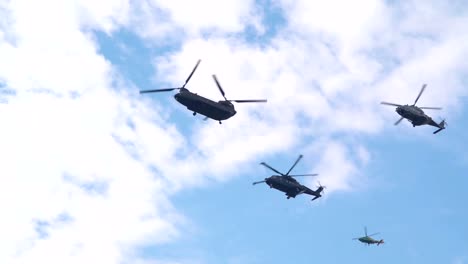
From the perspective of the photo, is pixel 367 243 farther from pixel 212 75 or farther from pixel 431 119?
pixel 212 75

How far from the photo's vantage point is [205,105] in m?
71.2

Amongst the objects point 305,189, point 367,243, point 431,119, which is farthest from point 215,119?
point 367,243

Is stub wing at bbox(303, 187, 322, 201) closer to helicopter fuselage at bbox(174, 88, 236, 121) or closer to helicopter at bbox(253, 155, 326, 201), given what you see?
helicopter at bbox(253, 155, 326, 201)

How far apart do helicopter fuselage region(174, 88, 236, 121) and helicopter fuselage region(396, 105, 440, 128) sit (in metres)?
26.8

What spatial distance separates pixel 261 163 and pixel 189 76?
2764 centimetres

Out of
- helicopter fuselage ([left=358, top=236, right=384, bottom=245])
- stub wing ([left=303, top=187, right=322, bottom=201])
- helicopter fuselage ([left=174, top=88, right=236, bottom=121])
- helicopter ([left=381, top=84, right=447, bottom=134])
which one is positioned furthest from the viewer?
helicopter fuselage ([left=358, top=236, right=384, bottom=245])

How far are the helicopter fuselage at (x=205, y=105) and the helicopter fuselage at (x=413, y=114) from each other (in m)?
26.8

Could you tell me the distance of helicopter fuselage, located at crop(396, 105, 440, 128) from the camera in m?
84.5

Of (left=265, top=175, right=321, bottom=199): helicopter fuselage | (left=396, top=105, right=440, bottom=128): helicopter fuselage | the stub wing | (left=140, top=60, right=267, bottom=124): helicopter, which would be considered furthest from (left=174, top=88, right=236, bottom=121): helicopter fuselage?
(left=396, top=105, right=440, bottom=128): helicopter fuselage

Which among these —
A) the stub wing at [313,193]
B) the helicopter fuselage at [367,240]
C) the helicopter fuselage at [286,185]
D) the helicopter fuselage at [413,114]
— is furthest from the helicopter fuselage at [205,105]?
the helicopter fuselage at [367,240]

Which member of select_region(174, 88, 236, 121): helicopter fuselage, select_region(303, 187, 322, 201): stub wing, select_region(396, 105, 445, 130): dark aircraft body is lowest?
select_region(174, 88, 236, 121): helicopter fuselage

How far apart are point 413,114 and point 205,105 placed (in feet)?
106

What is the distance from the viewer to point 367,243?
121m

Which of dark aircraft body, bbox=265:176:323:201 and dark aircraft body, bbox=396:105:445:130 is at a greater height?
dark aircraft body, bbox=396:105:445:130
